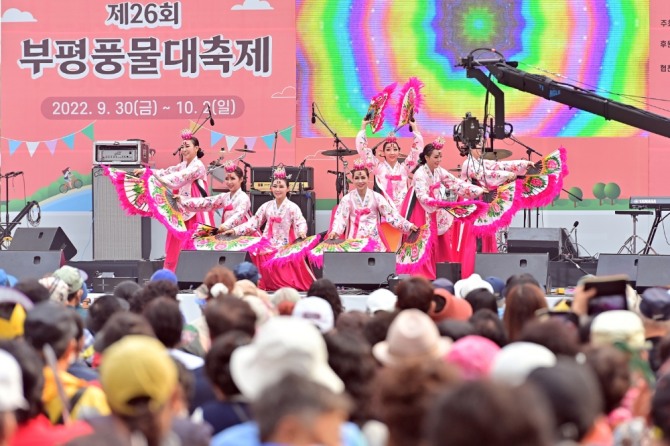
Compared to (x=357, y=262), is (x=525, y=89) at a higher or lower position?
higher

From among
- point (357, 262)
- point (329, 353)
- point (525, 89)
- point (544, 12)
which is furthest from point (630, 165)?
point (329, 353)

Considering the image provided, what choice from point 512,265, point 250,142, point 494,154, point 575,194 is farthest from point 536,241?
point 250,142

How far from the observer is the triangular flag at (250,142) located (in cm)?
1222

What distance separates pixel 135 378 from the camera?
2.15m

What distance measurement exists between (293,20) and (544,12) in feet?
9.34

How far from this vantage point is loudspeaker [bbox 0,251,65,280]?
8773mm

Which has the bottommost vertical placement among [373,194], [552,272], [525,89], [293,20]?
[552,272]

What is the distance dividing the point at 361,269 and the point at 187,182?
2.49m

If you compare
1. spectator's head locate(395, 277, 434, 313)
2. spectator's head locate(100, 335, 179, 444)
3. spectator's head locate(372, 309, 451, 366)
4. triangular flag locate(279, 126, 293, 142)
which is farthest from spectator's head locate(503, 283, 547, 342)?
triangular flag locate(279, 126, 293, 142)

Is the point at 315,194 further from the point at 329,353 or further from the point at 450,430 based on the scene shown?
the point at 450,430

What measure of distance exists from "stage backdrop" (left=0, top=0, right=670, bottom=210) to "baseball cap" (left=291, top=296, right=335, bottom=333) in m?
8.17

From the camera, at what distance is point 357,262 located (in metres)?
8.58

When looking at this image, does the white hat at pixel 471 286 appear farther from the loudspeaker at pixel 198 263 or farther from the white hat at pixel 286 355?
the loudspeaker at pixel 198 263

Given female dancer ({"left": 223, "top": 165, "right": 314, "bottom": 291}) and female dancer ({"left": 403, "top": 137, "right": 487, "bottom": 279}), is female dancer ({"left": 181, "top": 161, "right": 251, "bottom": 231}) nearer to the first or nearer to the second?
female dancer ({"left": 223, "top": 165, "right": 314, "bottom": 291})
